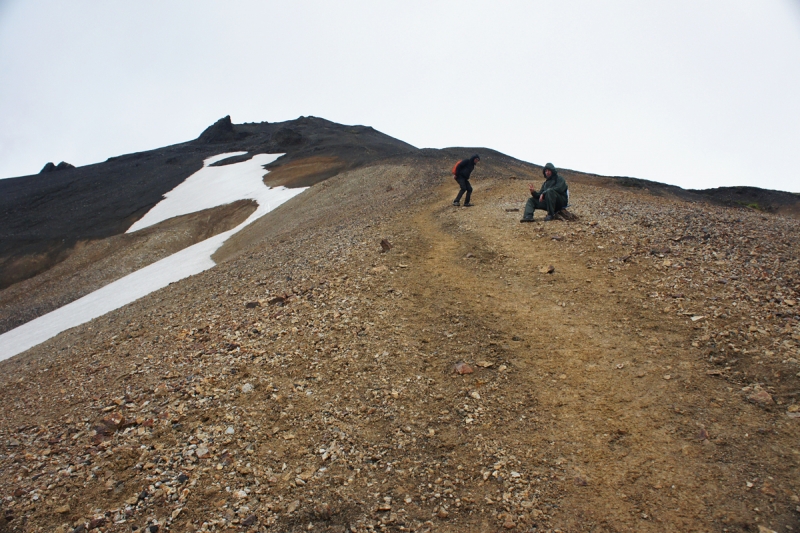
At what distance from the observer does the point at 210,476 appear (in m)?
5.87

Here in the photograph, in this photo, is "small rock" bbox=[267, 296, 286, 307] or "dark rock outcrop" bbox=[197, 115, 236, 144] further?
"dark rock outcrop" bbox=[197, 115, 236, 144]

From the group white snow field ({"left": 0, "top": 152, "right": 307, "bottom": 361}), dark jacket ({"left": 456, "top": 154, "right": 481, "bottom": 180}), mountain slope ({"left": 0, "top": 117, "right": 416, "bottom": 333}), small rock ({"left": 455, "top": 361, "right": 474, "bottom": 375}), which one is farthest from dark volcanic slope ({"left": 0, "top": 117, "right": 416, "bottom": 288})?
small rock ({"left": 455, "top": 361, "right": 474, "bottom": 375})

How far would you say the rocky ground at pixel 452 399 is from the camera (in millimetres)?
5191

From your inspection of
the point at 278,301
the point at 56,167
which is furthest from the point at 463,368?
the point at 56,167

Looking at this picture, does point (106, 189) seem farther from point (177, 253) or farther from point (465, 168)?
point (465, 168)

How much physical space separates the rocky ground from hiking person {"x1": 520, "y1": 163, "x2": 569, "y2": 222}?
4.72 feet

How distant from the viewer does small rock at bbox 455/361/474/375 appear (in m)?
7.15

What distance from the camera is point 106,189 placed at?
4294 centimetres

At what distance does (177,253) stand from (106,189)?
79.8 ft

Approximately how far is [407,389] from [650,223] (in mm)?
7871

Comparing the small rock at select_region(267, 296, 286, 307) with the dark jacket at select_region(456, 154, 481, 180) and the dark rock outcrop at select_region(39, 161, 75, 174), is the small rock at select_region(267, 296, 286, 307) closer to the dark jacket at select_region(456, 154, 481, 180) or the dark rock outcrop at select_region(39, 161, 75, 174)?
the dark jacket at select_region(456, 154, 481, 180)

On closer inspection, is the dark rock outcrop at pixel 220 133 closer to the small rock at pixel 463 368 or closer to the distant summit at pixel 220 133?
the distant summit at pixel 220 133

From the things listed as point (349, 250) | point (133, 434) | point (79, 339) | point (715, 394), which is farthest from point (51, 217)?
point (715, 394)

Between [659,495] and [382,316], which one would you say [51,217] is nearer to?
[382,316]
